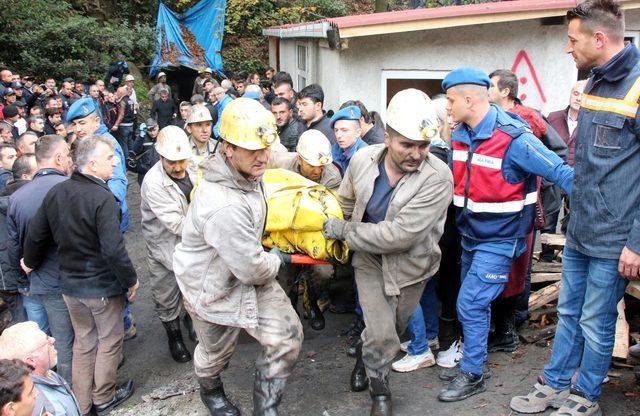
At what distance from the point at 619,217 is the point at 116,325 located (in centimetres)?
373

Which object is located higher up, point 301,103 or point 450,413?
point 301,103

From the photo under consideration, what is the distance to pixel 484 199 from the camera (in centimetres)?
409

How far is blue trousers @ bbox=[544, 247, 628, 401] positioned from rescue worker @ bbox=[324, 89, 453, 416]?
0.90 metres

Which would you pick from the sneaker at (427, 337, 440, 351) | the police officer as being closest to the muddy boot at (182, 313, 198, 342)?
the police officer

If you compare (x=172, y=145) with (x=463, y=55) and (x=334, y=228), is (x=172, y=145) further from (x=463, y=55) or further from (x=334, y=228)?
(x=463, y=55)

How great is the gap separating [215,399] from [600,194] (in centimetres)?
293

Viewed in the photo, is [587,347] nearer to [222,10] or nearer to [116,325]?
[116,325]

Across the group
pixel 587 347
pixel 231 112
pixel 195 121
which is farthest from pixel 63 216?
pixel 587 347

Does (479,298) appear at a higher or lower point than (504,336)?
higher

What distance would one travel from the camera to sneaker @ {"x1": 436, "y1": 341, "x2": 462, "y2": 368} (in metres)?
4.65

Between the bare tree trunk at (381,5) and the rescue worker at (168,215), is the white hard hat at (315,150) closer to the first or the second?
the rescue worker at (168,215)

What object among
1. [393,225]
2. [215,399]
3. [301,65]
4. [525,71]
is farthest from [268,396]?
[301,65]

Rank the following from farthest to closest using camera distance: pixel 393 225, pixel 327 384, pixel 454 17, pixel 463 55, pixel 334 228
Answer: pixel 463 55
pixel 454 17
pixel 327 384
pixel 334 228
pixel 393 225

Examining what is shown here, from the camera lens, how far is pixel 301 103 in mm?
6828
